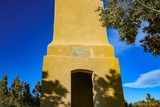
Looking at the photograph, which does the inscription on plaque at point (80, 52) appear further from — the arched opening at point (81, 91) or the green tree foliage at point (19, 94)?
the green tree foliage at point (19, 94)

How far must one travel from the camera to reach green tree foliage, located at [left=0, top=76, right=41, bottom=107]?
30.9 meters

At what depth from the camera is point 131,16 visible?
7773mm

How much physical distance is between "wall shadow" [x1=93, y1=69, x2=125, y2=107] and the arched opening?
1.34 m

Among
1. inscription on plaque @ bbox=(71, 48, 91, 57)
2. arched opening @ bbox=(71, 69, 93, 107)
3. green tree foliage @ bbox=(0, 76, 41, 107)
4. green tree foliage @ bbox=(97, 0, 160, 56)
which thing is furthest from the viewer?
green tree foliage @ bbox=(0, 76, 41, 107)

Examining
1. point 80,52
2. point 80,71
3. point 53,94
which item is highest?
point 80,52

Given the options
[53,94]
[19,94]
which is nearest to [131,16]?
[53,94]

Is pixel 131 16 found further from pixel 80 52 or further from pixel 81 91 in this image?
pixel 81 91

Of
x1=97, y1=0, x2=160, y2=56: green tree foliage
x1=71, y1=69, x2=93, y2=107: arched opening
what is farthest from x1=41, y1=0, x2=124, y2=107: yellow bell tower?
x1=97, y1=0, x2=160, y2=56: green tree foliage

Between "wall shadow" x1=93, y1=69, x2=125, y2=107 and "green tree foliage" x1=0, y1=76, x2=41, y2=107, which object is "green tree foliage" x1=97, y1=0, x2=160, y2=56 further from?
"green tree foliage" x1=0, y1=76, x2=41, y2=107

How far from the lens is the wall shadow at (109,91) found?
26.6ft

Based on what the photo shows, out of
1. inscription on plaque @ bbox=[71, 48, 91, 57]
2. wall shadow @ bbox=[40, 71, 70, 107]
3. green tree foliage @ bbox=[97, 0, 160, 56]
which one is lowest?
wall shadow @ bbox=[40, 71, 70, 107]

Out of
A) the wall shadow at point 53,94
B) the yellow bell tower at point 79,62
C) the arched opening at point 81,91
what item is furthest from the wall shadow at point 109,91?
the arched opening at point 81,91

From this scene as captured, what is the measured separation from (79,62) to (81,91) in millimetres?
2056

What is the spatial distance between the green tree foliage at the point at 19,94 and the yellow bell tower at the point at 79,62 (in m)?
22.6
